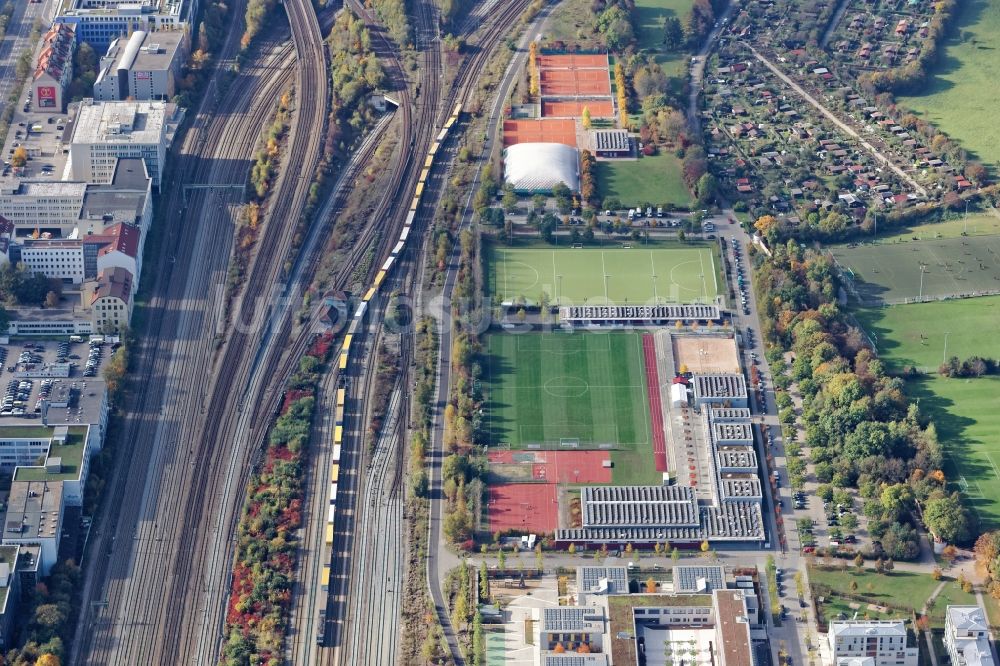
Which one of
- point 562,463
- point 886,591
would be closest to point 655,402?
point 562,463

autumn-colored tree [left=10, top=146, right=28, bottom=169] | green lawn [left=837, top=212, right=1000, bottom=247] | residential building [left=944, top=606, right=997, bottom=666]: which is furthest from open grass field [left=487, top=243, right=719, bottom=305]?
autumn-colored tree [left=10, top=146, right=28, bottom=169]

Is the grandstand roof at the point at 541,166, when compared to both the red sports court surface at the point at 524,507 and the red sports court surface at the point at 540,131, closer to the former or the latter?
the red sports court surface at the point at 540,131

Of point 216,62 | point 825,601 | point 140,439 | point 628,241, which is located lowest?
point 825,601

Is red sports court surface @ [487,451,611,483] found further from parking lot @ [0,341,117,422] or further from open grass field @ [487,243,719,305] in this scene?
parking lot @ [0,341,117,422]

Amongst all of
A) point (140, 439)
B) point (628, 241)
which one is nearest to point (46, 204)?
point (140, 439)

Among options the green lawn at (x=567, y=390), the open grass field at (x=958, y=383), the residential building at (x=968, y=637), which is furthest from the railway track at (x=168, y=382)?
the open grass field at (x=958, y=383)

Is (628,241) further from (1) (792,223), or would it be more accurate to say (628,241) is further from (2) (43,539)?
(2) (43,539)
